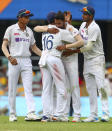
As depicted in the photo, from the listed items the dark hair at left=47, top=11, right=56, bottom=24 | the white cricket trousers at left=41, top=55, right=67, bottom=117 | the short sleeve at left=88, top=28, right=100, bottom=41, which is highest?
the dark hair at left=47, top=11, right=56, bottom=24

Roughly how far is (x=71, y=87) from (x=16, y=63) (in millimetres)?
1078

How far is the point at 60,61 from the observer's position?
9195 mm

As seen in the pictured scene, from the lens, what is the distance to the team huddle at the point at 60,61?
918cm

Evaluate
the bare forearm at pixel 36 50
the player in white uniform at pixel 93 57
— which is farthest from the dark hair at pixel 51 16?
the bare forearm at pixel 36 50

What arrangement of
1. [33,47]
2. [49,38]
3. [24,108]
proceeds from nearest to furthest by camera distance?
1. [49,38]
2. [33,47]
3. [24,108]

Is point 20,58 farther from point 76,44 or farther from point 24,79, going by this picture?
point 76,44

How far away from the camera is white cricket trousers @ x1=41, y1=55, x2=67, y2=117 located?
9156mm

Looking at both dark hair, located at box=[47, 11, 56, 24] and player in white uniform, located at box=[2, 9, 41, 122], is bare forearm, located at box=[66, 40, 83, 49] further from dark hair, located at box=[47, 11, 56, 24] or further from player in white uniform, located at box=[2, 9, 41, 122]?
player in white uniform, located at box=[2, 9, 41, 122]

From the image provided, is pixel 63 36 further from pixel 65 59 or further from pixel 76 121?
pixel 76 121

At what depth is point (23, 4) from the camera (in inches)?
837

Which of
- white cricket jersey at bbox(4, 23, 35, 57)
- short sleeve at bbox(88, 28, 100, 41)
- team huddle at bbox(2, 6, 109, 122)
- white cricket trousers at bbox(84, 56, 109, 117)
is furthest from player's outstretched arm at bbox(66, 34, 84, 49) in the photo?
white cricket jersey at bbox(4, 23, 35, 57)

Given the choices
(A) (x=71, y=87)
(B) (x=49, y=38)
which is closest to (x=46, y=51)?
(B) (x=49, y=38)

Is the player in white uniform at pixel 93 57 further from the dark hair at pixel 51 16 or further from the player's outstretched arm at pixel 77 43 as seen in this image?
the dark hair at pixel 51 16

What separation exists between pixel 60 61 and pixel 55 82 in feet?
1.24
